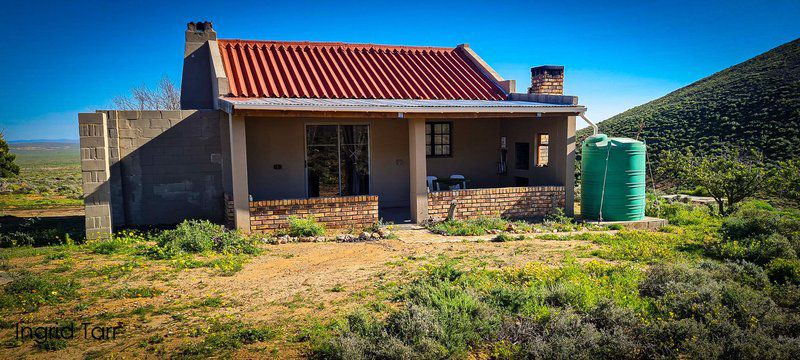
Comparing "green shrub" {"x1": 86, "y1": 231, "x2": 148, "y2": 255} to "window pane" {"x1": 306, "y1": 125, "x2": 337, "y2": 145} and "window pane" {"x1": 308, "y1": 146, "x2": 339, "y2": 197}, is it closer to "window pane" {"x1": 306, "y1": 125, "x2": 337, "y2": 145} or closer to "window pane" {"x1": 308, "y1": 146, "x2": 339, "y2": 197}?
"window pane" {"x1": 308, "y1": 146, "x2": 339, "y2": 197}

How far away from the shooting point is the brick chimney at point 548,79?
47.7 ft

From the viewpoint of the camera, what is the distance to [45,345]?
466cm

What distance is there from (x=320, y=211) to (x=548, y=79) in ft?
26.9

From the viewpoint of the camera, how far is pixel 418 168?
1090 cm

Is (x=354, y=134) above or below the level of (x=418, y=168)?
above

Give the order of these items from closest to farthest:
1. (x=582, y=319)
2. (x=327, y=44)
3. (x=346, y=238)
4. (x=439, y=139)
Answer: (x=582, y=319), (x=346, y=238), (x=439, y=139), (x=327, y=44)

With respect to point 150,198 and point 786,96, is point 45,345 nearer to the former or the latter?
point 150,198

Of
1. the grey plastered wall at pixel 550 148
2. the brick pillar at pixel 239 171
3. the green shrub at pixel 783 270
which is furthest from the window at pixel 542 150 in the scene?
the brick pillar at pixel 239 171

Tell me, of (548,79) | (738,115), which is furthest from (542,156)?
(738,115)

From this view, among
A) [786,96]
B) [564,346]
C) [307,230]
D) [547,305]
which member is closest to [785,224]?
[547,305]

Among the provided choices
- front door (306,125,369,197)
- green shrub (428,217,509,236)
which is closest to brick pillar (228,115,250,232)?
front door (306,125,369,197)

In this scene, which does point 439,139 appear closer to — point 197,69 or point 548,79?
point 548,79

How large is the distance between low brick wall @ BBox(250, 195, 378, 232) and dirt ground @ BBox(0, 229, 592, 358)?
1.10m

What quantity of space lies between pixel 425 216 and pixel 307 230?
9.04 feet
